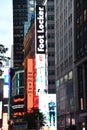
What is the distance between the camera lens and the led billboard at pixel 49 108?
179500 mm

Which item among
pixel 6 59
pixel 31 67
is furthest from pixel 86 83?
pixel 6 59

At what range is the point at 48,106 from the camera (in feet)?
594

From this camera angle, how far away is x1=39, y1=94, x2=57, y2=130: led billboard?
589 ft

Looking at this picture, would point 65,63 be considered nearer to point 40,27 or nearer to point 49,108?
point 49,108

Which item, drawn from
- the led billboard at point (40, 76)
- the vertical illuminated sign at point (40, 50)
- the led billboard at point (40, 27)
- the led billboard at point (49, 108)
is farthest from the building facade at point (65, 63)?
the led billboard at point (40, 76)

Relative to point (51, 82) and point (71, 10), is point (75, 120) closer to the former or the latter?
point (71, 10)

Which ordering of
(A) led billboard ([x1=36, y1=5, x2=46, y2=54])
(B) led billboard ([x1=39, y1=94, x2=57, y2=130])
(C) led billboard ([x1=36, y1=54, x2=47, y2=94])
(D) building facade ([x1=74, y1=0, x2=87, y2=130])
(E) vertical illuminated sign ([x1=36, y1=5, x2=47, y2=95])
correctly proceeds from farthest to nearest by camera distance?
1. (C) led billboard ([x1=36, y1=54, x2=47, y2=94])
2. (E) vertical illuminated sign ([x1=36, y1=5, x2=47, y2=95])
3. (A) led billboard ([x1=36, y1=5, x2=46, y2=54])
4. (B) led billboard ([x1=39, y1=94, x2=57, y2=130])
5. (D) building facade ([x1=74, y1=0, x2=87, y2=130])

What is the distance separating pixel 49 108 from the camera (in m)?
180

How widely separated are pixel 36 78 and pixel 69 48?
54.5m

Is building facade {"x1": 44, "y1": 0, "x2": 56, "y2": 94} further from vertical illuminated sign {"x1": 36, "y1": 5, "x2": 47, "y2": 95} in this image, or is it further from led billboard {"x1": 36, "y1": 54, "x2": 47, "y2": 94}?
vertical illuminated sign {"x1": 36, "y1": 5, "x2": 47, "y2": 95}

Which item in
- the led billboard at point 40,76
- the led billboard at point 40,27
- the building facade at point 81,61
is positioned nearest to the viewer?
the building facade at point 81,61

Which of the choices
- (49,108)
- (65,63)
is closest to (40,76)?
(49,108)

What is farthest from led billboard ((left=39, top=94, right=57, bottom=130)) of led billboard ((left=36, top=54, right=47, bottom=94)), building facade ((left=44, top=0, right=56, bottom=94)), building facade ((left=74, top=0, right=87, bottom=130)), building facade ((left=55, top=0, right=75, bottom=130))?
building facade ((left=74, top=0, right=87, bottom=130))

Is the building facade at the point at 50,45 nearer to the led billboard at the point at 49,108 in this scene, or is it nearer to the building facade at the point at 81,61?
the led billboard at the point at 49,108
